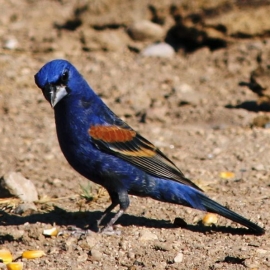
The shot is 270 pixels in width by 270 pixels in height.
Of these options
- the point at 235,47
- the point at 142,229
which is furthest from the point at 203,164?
the point at 235,47

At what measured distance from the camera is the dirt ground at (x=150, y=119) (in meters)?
5.46

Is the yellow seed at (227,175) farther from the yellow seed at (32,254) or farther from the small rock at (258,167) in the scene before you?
the yellow seed at (32,254)

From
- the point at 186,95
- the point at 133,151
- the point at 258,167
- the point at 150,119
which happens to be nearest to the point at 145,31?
the point at 186,95

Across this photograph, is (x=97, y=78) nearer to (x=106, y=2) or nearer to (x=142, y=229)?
(x=106, y=2)

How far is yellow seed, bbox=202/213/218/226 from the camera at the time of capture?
5.97 metres

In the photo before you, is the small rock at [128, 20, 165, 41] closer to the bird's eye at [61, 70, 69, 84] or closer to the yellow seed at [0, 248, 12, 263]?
the bird's eye at [61, 70, 69, 84]

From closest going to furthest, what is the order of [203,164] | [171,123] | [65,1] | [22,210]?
[22,210], [203,164], [171,123], [65,1]

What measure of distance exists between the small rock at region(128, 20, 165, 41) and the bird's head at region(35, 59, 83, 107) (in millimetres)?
5041

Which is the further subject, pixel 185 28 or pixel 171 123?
pixel 185 28

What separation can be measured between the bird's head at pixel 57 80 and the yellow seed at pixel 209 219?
Answer: 1308 millimetres

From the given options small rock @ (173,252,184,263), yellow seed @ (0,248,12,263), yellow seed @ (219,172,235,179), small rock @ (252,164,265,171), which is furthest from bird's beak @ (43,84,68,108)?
small rock @ (252,164,265,171)

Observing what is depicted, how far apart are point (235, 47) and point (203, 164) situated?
3.31 m

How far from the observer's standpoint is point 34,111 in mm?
9156

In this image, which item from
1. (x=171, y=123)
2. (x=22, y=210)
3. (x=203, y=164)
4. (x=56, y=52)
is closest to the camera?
(x=22, y=210)
